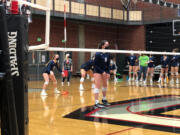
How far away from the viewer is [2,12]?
2.24 meters

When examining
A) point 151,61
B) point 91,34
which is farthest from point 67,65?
point 91,34

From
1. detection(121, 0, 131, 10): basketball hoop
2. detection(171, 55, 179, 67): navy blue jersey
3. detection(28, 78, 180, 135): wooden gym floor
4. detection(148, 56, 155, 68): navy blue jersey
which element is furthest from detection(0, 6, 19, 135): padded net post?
detection(121, 0, 131, 10): basketball hoop

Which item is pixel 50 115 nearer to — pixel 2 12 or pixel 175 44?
pixel 2 12

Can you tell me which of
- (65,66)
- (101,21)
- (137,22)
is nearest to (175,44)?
(137,22)

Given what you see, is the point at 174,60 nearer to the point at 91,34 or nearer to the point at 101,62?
the point at 91,34

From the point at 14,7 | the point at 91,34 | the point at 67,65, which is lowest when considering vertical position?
the point at 67,65

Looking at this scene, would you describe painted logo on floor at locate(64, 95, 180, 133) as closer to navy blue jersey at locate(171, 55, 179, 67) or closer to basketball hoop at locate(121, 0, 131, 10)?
navy blue jersey at locate(171, 55, 179, 67)

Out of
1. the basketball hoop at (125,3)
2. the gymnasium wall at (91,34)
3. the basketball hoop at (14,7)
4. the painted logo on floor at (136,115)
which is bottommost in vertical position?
the painted logo on floor at (136,115)

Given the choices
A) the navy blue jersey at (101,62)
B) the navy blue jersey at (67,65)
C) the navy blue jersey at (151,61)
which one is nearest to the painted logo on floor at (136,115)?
the navy blue jersey at (101,62)

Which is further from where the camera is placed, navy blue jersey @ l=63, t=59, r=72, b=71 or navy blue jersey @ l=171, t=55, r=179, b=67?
navy blue jersey @ l=171, t=55, r=179, b=67

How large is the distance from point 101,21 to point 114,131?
55.3 ft

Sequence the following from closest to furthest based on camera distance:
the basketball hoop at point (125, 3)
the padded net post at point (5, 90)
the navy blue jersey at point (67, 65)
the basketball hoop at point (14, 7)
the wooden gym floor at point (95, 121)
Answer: the padded net post at point (5, 90)
the basketball hoop at point (14, 7)
the wooden gym floor at point (95, 121)
the navy blue jersey at point (67, 65)
the basketball hoop at point (125, 3)

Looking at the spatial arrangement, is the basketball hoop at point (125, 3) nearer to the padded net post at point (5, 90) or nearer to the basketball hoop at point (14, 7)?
the basketball hoop at point (14, 7)

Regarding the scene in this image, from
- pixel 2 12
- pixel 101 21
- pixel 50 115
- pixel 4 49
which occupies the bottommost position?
pixel 50 115
